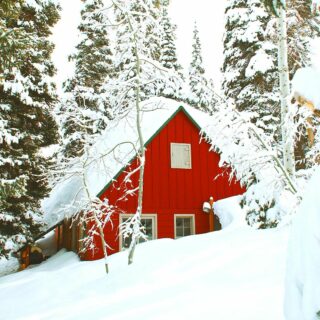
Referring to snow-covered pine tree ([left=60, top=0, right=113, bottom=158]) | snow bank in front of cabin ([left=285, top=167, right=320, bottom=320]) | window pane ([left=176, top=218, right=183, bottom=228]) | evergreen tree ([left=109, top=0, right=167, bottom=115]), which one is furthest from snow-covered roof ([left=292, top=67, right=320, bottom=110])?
snow-covered pine tree ([left=60, top=0, right=113, bottom=158])

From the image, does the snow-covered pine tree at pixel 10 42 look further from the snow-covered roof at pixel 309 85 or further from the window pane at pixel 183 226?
the window pane at pixel 183 226

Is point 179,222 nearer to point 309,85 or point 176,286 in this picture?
point 176,286

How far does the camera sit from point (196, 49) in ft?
114

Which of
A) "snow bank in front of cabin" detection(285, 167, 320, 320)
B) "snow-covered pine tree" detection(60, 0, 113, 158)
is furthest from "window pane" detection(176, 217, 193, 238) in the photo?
"snow bank in front of cabin" detection(285, 167, 320, 320)

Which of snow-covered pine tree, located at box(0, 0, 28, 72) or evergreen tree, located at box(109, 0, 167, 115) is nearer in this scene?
snow-covered pine tree, located at box(0, 0, 28, 72)

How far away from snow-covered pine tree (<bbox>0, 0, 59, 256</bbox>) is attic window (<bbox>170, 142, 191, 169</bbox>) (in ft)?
16.2

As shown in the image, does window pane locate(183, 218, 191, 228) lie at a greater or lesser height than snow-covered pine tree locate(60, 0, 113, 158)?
lesser

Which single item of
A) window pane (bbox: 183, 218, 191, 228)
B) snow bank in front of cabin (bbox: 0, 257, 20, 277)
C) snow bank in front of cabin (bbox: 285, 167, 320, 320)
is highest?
snow bank in front of cabin (bbox: 285, 167, 320, 320)

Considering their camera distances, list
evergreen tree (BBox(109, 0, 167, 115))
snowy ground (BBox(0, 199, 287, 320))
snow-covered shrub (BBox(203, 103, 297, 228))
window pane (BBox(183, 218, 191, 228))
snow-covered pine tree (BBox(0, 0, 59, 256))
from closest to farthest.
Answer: snowy ground (BBox(0, 199, 287, 320)), snow-covered shrub (BBox(203, 103, 297, 228)), evergreen tree (BBox(109, 0, 167, 115)), snow-covered pine tree (BBox(0, 0, 59, 256)), window pane (BBox(183, 218, 191, 228))

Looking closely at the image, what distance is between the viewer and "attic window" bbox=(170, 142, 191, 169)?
15.8m

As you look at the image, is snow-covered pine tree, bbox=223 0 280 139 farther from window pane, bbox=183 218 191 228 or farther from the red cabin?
window pane, bbox=183 218 191 228

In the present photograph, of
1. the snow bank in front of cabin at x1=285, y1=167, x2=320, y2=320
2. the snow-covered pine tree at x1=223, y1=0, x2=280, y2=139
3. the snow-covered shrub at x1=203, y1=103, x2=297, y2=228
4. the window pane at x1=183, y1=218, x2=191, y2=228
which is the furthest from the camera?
the snow-covered pine tree at x1=223, y1=0, x2=280, y2=139

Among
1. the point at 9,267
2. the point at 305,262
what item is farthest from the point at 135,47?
the point at 9,267

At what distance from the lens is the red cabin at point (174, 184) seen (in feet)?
48.8
